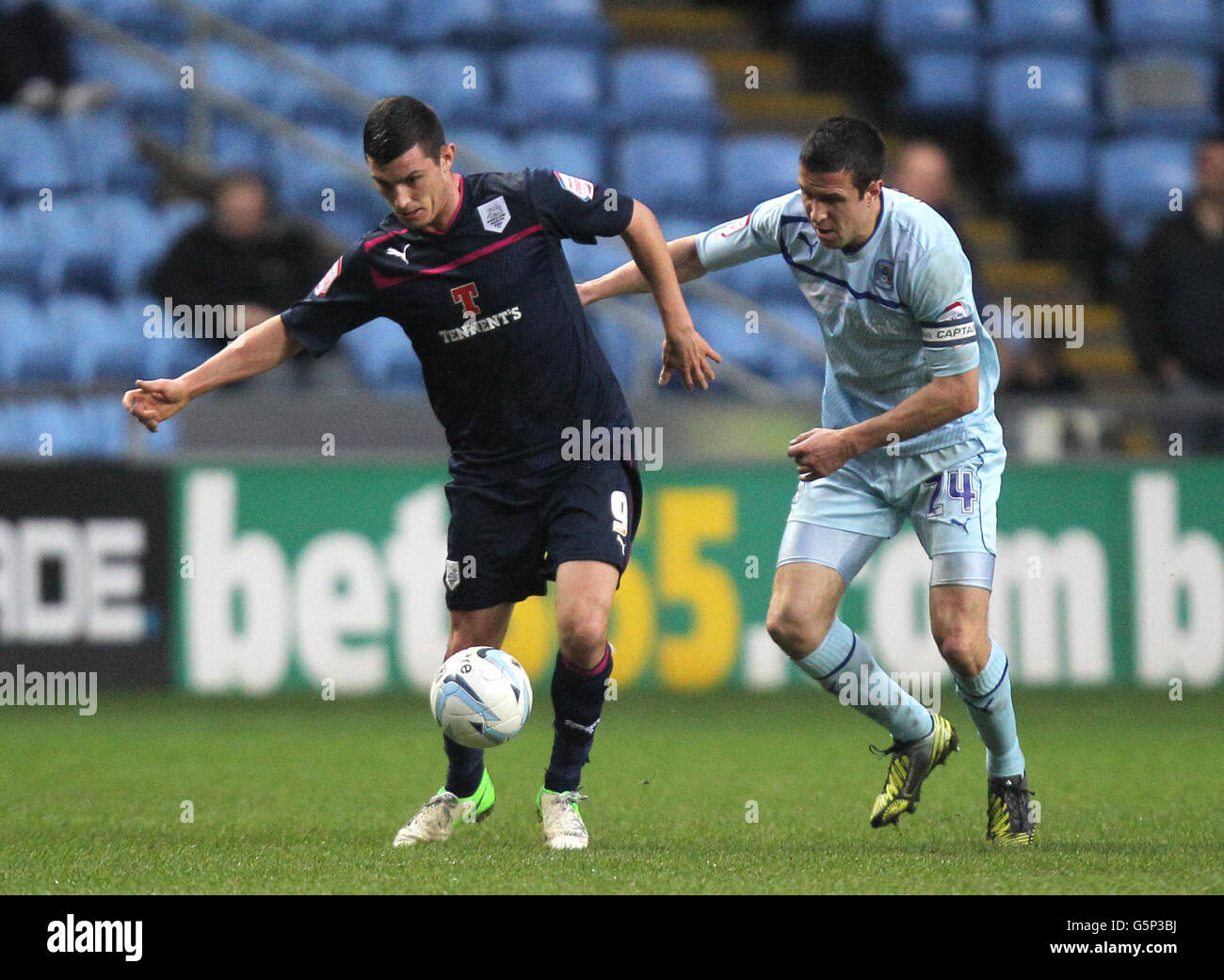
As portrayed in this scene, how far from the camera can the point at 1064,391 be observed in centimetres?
1065

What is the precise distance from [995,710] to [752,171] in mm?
7801

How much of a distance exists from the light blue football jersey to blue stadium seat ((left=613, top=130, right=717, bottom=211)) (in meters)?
6.74

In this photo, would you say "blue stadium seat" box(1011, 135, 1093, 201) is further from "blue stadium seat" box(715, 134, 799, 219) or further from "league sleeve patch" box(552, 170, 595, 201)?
"league sleeve patch" box(552, 170, 595, 201)

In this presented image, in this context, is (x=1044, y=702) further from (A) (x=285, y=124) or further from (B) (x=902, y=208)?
(A) (x=285, y=124)

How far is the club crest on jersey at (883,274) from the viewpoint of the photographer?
5.46 m

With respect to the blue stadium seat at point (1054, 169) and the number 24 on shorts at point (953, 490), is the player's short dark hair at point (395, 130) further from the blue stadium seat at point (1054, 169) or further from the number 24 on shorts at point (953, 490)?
the blue stadium seat at point (1054, 169)

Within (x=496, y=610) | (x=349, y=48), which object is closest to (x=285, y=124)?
(x=349, y=48)

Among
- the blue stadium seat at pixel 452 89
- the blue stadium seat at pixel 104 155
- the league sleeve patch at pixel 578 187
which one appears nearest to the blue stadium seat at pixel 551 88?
the blue stadium seat at pixel 452 89

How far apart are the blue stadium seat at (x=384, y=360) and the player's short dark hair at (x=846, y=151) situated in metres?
5.78

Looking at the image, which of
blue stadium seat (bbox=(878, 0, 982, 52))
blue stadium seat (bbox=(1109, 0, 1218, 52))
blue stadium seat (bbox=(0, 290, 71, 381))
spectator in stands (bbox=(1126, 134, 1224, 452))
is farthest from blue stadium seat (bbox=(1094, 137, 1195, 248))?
blue stadium seat (bbox=(0, 290, 71, 381))

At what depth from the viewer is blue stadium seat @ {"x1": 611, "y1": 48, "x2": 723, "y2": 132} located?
43.2 feet

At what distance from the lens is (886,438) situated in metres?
5.44

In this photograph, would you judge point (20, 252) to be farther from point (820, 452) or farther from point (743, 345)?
point (820, 452)

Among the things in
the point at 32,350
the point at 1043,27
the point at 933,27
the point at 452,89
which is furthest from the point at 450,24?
the point at 1043,27
